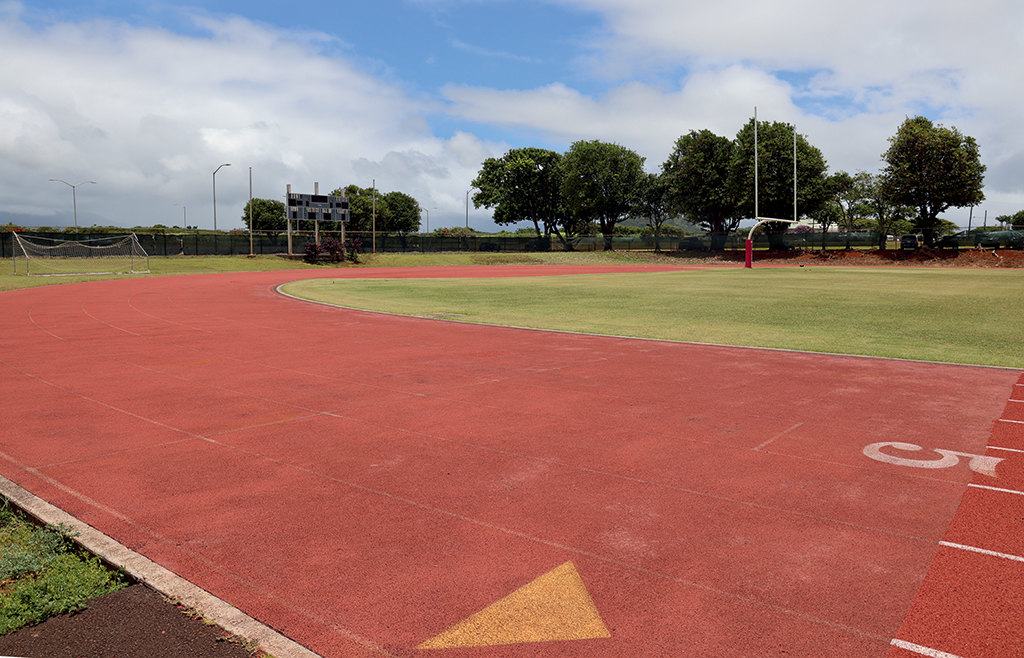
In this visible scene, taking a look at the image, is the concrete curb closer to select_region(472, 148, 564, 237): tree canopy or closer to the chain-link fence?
the chain-link fence

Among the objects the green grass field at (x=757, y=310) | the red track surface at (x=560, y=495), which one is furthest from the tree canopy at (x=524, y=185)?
the red track surface at (x=560, y=495)

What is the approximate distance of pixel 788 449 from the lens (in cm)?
686

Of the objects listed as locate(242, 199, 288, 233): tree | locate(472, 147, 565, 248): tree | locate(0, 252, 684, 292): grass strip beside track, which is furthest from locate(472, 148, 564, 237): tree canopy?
locate(242, 199, 288, 233): tree

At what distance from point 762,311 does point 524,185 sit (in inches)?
3224

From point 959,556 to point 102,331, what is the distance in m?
17.6

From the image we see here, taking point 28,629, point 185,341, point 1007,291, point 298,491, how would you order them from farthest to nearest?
point 1007,291
point 185,341
point 298,491
point 28,629

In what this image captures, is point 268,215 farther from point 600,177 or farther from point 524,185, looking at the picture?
point 600,177

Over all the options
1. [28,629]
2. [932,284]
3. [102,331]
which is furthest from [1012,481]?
[932,284]

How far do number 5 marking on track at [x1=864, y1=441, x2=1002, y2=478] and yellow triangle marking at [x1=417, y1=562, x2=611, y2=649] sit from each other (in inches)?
160

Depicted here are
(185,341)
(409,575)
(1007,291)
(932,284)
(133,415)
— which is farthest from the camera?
(932,284)

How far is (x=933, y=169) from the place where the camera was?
64562 mm

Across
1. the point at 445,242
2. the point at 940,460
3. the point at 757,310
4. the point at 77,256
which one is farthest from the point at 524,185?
the point at 940,460

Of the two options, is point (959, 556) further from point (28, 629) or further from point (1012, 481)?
point (28, 629)

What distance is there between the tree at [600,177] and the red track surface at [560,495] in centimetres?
8194
